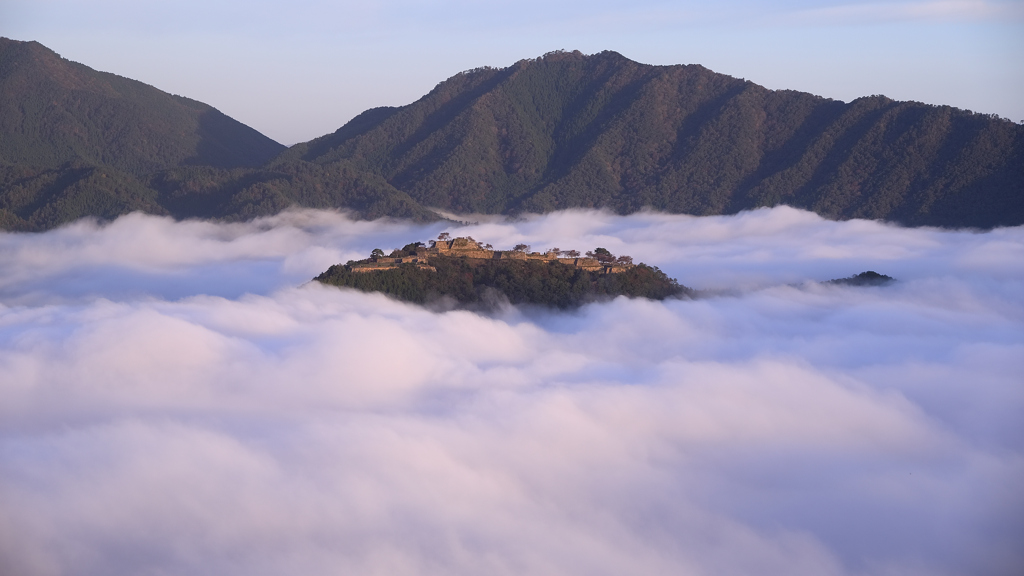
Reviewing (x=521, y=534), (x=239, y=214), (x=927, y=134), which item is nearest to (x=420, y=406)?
(x=521, y=534)

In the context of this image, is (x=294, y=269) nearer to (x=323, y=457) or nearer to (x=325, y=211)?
(x=325, y=211)

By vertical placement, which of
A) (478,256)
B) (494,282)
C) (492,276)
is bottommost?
(494,282)

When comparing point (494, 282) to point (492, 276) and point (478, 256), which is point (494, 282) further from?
point (478, 256)

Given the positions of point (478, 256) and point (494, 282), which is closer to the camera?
point (494, 282)

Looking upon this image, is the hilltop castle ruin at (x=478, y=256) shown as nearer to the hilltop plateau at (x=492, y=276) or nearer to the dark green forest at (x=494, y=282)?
the hilltop plateau at (x=492, y=276)

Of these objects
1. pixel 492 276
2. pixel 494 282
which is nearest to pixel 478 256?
pixel 492 276

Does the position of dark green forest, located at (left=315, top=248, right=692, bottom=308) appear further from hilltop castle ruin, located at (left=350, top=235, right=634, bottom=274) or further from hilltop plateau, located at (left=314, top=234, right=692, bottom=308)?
hilltop castle ruin, located at (left=350, top=235, right=634, bottom=274)

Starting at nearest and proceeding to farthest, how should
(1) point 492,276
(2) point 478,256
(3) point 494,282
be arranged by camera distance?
(3) point 494,282 < (1) point 492,276 < (2) point 478,256

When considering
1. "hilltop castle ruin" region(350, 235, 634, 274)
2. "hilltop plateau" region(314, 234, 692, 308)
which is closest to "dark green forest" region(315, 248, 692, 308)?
"hilltop plateau" region(314, 234, 692, 308)
